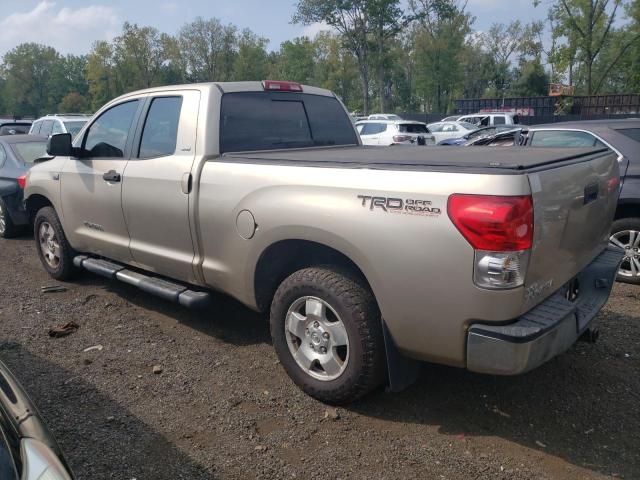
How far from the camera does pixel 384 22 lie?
46.6 metres

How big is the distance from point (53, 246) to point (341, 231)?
4.12m

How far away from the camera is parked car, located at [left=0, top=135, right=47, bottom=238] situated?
788 cm

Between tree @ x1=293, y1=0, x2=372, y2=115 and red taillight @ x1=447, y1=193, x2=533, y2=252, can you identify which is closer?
red taillight @ x1=447, y1=193, x2=533, y2=252

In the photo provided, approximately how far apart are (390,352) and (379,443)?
0.51 metres

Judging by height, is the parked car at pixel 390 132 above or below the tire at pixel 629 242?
above

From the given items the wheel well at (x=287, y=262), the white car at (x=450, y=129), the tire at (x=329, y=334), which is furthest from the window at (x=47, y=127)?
the white car at (x=450, y=129)

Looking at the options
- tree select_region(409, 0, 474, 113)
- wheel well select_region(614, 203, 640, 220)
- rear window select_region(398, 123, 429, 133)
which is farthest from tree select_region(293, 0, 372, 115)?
wheel well select_region(614, 203, 640, 220)

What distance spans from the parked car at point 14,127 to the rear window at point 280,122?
13.7 meters

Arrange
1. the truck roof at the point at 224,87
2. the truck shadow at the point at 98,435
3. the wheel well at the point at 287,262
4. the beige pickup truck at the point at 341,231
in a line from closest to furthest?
the beige pickup truck at the point at 341,231 → the truck shadow at the point at 98,435 → the wheel well at the point at 287,262 → the truck roof at the point at 224,87

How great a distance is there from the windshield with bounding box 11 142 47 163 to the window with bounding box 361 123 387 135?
1369cm

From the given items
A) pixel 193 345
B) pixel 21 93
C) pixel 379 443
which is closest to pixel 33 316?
pixel 193 345

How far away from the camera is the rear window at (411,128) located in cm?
1991

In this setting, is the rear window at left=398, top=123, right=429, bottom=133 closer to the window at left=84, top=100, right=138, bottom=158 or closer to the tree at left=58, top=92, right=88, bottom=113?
the window at left=84, top=100, right=138, bottom=158

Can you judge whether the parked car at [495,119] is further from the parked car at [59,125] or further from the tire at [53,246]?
Answer: the tire at [53,246]
